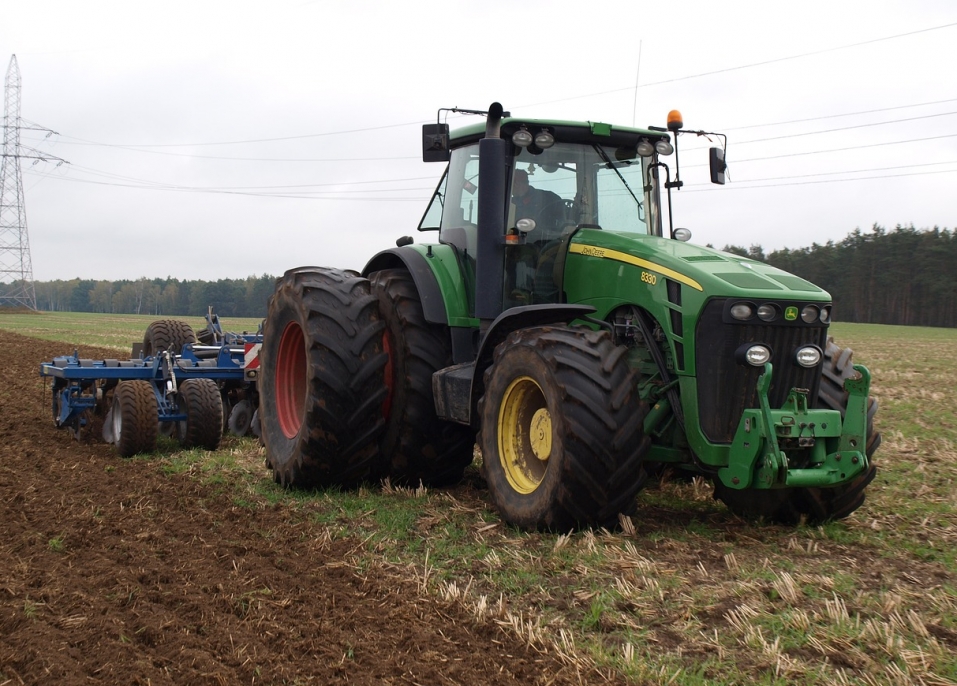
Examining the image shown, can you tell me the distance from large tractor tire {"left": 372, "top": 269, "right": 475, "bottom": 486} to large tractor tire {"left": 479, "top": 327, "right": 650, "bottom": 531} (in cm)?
134

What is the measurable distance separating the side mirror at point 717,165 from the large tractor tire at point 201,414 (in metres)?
4.91

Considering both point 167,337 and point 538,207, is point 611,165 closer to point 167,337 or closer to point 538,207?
point 538,207

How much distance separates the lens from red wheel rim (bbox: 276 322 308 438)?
305 inches

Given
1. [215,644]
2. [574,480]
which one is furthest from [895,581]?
[215,644]

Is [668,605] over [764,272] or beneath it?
beneath

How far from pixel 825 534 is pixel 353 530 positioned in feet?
9.31

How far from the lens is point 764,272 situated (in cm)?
568

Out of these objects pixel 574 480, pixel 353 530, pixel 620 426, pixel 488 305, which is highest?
pixel 488 305

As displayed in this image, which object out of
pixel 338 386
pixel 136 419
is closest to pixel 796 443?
pixel 338 386

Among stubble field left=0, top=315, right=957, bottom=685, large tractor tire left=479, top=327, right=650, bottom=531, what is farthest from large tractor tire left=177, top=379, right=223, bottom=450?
large tractor tire left=479, top=327, right=650, bottom=531

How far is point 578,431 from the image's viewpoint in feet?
16.4

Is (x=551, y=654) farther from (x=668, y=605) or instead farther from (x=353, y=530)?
(x=353, y=530)

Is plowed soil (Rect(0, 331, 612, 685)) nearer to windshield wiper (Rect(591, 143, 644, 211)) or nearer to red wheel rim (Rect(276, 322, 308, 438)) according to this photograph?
red wheel rim (Rect(276, 322, 308, 438))

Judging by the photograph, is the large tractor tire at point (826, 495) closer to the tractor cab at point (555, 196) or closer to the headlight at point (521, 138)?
the tractor cab at point (555, 196)
